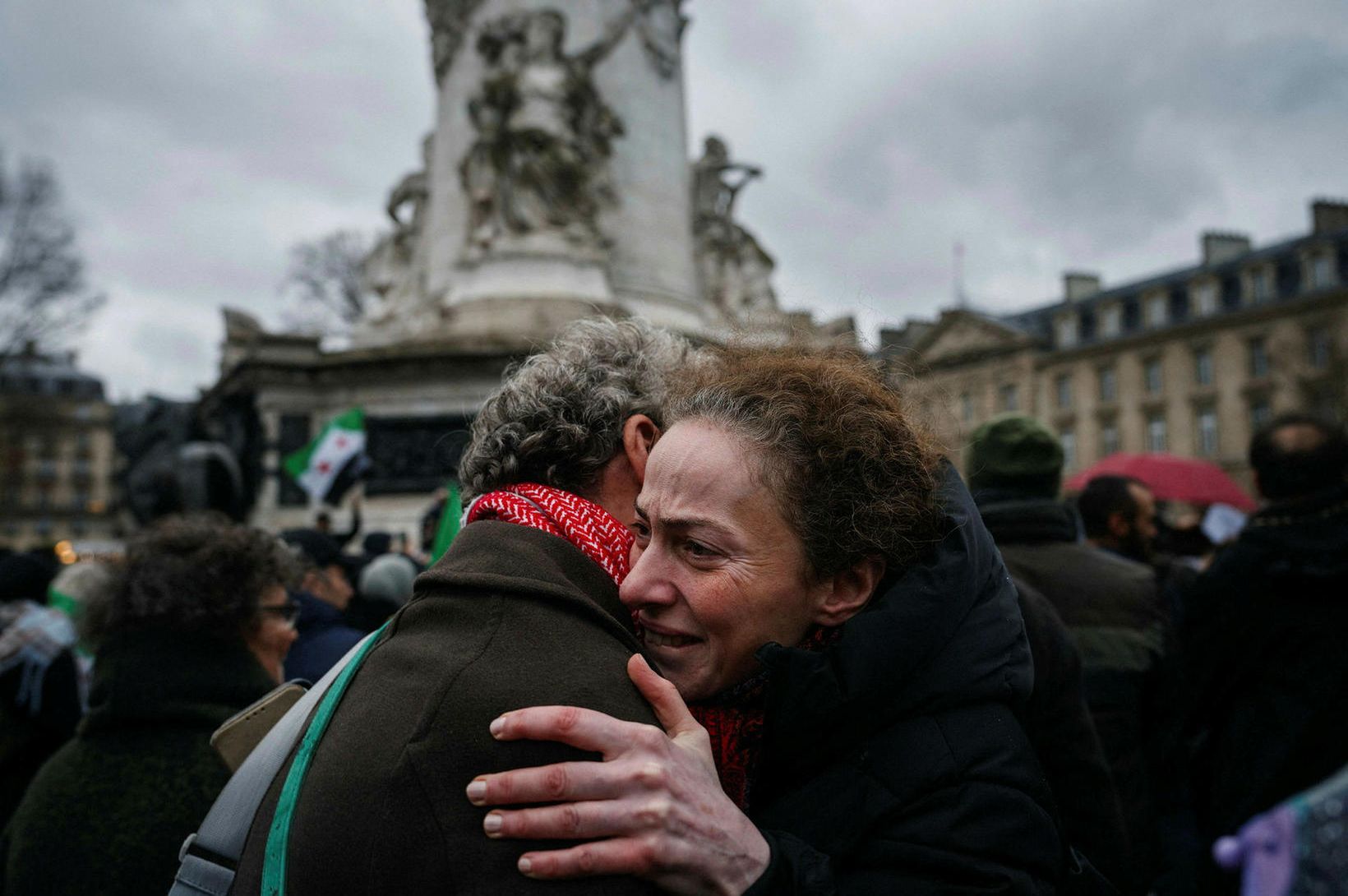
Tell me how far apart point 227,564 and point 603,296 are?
30.8 ft

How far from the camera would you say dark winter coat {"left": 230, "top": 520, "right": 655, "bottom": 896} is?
4.30ft

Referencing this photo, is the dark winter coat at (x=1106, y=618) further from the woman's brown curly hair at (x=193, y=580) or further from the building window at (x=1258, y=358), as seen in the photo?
the building window at (x=1258, y=358)

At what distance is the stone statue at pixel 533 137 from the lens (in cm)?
1185

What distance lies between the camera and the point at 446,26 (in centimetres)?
1455

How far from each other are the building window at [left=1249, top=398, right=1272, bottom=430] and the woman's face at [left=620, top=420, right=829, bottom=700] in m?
47.3

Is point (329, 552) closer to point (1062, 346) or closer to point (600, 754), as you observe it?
point (600, 754)

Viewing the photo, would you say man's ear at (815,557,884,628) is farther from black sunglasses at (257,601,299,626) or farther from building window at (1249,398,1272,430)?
building window at (1249,398,1272,430)

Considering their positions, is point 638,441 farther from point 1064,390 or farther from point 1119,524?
point 1064,390

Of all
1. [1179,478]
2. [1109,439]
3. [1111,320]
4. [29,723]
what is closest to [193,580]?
[29,723]

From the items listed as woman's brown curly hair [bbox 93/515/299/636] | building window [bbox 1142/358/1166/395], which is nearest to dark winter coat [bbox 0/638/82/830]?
woman's brown curly hair [bbox 93/515/299/636]

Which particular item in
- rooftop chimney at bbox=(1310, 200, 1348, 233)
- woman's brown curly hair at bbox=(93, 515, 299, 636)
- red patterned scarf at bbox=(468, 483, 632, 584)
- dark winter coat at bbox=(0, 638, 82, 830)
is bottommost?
dark winter coat at bbox=(0, 638, 82, 830)

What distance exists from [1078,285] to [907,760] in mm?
56635

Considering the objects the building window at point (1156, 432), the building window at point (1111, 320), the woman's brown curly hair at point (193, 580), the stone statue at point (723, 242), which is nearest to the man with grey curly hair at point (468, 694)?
the woman's brown curly hair at point (193, 580)

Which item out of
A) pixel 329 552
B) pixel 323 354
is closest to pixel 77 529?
pixel 323 354
